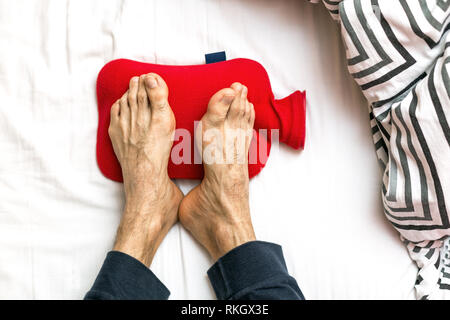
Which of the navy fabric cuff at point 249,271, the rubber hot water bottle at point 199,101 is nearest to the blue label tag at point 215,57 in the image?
the rubber hot water bottle at point 199,101

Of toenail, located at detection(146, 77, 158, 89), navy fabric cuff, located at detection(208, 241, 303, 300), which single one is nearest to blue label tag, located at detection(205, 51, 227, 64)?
toenail, located at detection(146, 77, 158, 89)

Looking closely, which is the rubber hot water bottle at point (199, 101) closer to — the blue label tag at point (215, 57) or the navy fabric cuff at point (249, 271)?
the blue label tag at point (215, 57)

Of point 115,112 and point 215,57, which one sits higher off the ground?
point 215,57

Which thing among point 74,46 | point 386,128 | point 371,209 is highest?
point 74,46

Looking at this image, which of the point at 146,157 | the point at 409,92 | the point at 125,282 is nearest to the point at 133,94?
the point at 146,157

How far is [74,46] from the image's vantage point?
919 mm

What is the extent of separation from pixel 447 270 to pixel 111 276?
2.18 feet

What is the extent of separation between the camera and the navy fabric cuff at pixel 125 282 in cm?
75

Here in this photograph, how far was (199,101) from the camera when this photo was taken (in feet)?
2.91

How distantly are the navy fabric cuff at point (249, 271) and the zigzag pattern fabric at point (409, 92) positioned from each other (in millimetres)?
248

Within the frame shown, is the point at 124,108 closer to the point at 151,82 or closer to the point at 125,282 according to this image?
the point at 151,82

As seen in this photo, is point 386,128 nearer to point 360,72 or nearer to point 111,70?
point 360,72

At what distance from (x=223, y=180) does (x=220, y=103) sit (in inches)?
6.2

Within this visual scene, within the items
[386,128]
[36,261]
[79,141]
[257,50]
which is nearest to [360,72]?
[386,128]
